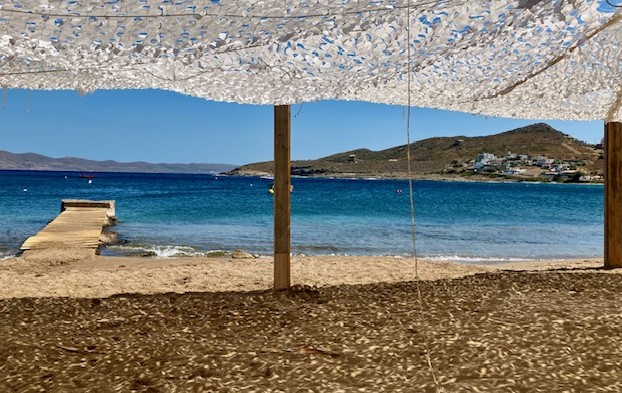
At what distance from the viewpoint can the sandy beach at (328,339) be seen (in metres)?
2.58

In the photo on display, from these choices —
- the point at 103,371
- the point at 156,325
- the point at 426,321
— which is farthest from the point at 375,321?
the point at 103,371

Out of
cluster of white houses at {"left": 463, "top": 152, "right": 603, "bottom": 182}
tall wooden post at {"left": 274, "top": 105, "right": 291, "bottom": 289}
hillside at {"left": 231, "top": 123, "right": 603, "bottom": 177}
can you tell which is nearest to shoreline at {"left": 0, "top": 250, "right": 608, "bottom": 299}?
tall wooden post at {"left": 274, "top": 105, "right": 291, "bottom": 289}

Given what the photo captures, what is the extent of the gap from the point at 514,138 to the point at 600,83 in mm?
64810

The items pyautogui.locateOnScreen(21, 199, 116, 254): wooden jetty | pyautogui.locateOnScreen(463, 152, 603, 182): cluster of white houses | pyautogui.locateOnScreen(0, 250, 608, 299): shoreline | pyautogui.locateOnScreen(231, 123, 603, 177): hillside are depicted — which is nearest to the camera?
pyautogui.locateOnScreen(0, 250, 608, 299): shoreline

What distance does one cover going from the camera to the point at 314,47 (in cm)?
334

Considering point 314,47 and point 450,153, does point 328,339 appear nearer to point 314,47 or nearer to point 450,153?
point 314,47

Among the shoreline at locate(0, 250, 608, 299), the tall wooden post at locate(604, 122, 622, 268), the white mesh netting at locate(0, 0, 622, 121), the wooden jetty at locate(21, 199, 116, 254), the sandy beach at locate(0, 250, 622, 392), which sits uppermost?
the white mesh netting at locate(0, 0, 622, 121)

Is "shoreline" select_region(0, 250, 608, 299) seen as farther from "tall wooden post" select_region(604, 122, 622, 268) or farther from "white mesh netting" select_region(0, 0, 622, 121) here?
"white mesh netting" select_region(0, 0, 622, 121)

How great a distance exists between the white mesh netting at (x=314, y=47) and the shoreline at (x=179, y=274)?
6.62 feet

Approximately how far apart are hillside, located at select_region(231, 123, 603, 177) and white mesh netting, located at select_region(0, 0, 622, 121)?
63.0m

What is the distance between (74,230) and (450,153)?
62782mm

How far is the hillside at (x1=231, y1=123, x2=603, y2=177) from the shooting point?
62.4m

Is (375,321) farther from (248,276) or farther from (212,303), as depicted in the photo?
(248,276)

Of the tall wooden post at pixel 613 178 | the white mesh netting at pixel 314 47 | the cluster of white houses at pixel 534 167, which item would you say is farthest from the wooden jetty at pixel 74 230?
the cluster of white houses at pixel 534 167
